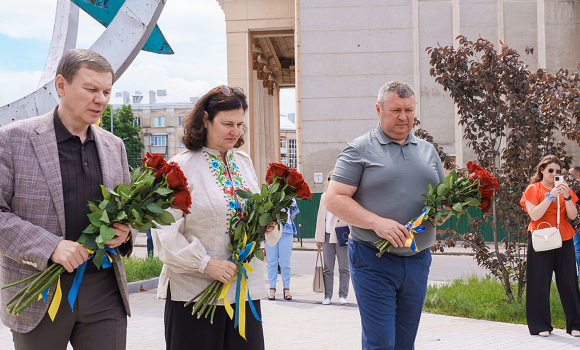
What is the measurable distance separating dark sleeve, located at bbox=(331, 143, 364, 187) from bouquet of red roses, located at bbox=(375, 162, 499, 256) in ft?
1.49

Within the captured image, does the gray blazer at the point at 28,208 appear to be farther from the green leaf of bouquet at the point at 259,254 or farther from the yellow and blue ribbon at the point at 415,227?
the yellow and blue ribbon at the point at 415,227

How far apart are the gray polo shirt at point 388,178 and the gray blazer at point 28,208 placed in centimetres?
179

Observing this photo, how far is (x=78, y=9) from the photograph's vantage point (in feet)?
26.1

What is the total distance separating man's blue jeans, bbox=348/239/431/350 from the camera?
11.7 feet

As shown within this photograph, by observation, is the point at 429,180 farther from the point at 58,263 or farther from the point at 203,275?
the point at 58,263

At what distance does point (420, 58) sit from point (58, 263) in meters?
22.3

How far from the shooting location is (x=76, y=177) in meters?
2.76

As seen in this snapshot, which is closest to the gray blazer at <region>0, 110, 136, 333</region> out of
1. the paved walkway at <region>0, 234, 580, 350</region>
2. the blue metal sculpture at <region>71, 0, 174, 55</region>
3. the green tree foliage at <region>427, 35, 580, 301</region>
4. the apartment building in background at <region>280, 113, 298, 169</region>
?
the paved walkway at <region>0, 234, 580, 350</region>

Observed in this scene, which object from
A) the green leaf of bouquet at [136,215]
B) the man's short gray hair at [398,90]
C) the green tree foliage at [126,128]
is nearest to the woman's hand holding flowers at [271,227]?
the green leaf of bouquet at [136,215]

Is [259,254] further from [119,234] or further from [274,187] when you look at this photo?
[119,234]

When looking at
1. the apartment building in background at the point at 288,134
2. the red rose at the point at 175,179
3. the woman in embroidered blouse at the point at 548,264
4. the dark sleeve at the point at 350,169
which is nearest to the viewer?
the red rose at the point at 175,179

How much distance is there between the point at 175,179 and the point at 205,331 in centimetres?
99

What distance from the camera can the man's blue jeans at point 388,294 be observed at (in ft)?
11.7

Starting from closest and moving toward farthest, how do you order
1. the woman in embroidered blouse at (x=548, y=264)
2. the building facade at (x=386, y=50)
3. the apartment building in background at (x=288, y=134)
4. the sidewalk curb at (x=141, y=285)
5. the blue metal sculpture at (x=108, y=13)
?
the woman in embroidered blouse at (x=548, y=264) → the blue metal sculpture at (x=108, y=13) → the sidewalk curb at (x=141, y=285) → the building facade at (x=386, y=50) → the apartment building in background at (x=288, y=134)
